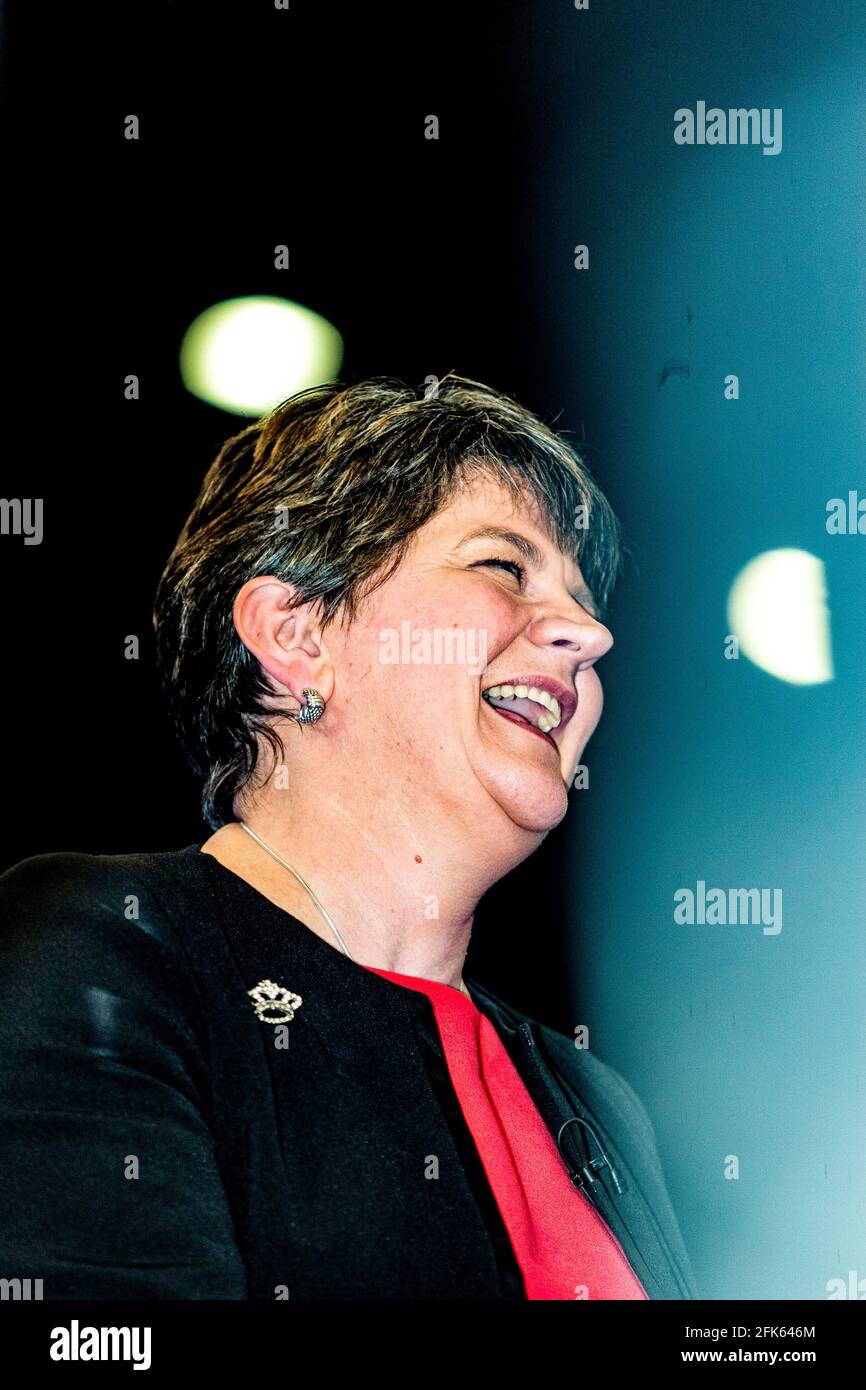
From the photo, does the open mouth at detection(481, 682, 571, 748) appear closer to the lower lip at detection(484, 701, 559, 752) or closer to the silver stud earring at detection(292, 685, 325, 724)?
the lower lip at detection(484, 701, 559, 752)

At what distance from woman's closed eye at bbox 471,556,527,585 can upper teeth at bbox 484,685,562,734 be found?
116 millimetres

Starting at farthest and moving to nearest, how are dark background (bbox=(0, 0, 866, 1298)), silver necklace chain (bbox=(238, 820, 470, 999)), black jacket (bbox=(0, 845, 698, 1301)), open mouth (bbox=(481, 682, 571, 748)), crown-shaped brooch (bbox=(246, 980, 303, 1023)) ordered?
dark background (bbox=(0, 0, 866, 1298)), open mouth (bbox=(481, 682, 571, 748)), silver necklace chain (bbox=(238, 820, 470, 999)), crown-shaped brooch (bbox=(246, 980, 303, 1023)), black jacket (bbox=(0, 845, 698, 1301))

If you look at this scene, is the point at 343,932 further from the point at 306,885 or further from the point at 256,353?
the point at 256,353

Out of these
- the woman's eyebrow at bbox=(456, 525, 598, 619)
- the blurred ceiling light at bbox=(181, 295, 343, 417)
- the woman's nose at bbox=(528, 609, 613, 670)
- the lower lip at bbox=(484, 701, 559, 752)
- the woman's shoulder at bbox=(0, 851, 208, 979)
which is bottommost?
the woman's shoulder at bbox=(0, 851, 208, 979)

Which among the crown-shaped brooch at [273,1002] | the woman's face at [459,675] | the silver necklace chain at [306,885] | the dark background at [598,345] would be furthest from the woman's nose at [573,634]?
the crown-shaped brooch at [273,1002]

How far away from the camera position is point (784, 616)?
5.16ft

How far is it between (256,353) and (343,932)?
695 mm

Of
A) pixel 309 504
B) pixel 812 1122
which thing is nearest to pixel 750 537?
pixel 309 504

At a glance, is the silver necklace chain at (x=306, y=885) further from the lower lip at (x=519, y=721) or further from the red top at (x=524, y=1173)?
the lower lip at (x=519, y=721)

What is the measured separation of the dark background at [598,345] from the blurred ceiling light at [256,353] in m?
0.02

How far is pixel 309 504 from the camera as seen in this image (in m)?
1.40

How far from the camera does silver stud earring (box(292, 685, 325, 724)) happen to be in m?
1.36

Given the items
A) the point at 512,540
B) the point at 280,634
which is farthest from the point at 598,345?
the point at 280,634

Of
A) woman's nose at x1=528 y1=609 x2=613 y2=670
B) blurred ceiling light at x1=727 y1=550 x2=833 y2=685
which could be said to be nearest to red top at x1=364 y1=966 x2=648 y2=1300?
woman's nose at x1=528 y1=609 x2=613 y2=670
